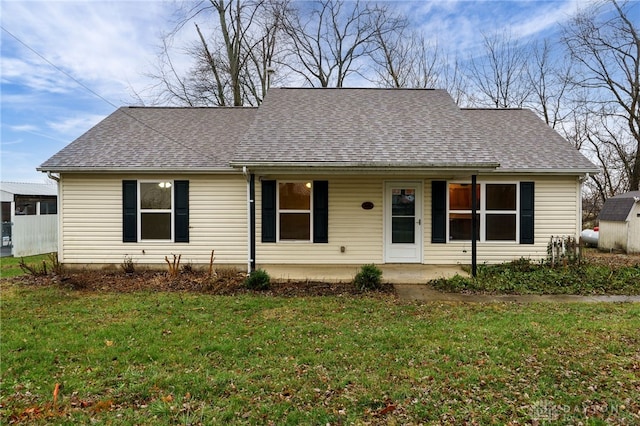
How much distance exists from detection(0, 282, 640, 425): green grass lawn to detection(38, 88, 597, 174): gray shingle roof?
10.4 feet

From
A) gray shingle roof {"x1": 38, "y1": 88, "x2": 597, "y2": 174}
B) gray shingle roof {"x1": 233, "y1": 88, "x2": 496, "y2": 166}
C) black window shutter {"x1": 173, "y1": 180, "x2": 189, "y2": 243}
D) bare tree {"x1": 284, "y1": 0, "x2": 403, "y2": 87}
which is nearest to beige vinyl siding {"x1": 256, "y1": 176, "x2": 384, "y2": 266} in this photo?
gray shingle roof {"x1": 233, "y1": 88, "x2": 496, "y2": 166}

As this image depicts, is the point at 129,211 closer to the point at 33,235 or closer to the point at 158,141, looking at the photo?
the point at 158,141

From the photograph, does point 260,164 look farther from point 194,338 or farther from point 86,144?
point 86,144

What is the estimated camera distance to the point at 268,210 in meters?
8.39

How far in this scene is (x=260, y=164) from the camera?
22.5 ft

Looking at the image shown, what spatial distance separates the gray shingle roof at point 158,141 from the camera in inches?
323

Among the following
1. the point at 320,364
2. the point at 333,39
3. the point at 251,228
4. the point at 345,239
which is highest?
the point at 333,39

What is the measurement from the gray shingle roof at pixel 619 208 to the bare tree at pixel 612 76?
623 centimetres

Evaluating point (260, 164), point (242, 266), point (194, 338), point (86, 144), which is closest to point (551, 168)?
point (260, 164)

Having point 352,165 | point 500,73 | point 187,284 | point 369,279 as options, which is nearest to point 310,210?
point 352,165

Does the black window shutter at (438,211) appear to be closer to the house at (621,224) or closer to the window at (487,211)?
the window at (487,211)

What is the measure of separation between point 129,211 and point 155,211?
2.01 feet

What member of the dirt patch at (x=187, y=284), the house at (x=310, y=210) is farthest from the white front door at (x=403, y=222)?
the dirt patch at (x=187, y=284)

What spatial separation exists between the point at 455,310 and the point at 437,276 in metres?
2.10
